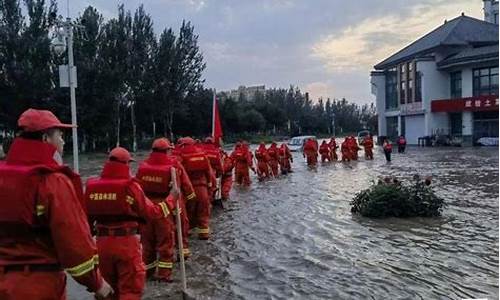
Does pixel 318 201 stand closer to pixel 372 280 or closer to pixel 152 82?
pixel 372 280

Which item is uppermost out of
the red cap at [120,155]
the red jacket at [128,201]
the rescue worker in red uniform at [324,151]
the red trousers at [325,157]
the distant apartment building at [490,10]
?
the distant apartment building at [490,10]

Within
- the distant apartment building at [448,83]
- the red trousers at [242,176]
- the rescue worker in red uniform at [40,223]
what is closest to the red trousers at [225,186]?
the red trousers at [242,176]

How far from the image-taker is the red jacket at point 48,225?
324cm

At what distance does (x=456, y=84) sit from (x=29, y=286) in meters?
52.5

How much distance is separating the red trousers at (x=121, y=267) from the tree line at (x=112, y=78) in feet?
97.5

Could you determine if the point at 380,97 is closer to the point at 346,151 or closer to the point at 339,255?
the point at 346,151

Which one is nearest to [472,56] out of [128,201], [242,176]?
[242,176]

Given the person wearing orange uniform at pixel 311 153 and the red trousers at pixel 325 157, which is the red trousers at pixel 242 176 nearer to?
the person wearing orange uniform at pixel 311 153

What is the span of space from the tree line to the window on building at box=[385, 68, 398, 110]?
66.0 ft

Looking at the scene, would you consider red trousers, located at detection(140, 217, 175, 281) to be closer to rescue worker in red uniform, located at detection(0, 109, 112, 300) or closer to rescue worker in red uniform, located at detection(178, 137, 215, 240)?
rescue worker in red uniform, located at detection(178, 137, 215, 240)

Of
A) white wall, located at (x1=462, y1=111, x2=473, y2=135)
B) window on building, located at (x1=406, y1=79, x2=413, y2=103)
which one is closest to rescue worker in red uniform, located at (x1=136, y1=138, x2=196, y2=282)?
white wall, located at (x1=462, y1=111, x2=473, y2=135)

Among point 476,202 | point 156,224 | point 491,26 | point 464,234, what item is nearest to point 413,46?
point 491,26

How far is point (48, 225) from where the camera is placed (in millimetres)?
3338

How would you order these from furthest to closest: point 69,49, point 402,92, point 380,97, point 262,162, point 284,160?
point 380,97
point 402,92
point 284,160
point 262,162
point 69,49
